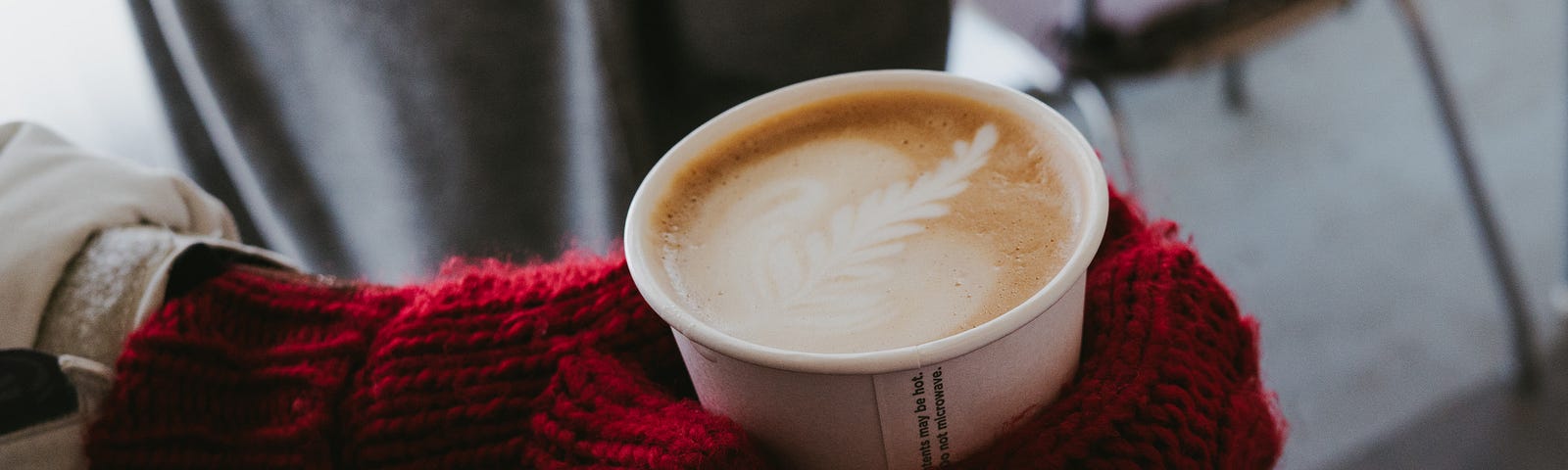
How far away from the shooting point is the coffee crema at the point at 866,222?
1.44ft

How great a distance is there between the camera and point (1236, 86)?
1922 mm

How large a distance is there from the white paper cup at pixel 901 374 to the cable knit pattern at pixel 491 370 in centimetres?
1

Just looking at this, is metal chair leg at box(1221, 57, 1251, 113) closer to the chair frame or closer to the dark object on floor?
the chair frame

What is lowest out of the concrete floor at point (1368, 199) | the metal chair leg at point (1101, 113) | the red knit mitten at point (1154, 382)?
the concrete floor at point (1368, 199)

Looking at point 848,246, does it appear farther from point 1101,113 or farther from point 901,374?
point 1101,113

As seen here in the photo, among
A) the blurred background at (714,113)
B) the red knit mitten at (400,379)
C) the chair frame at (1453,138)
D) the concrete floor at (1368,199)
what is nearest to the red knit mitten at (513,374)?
the red knit mitten at (400,379)

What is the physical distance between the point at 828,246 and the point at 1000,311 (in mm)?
87

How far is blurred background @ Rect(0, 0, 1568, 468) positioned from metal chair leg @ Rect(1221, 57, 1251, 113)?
175 millimetres

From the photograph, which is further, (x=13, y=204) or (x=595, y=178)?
(x=595, y=178)

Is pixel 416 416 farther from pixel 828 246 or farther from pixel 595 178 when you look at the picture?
pixel 595 178

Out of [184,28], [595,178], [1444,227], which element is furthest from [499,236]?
[1444,227]

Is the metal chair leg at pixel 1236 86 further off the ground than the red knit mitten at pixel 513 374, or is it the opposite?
the red knit mitten at pixel 513 374

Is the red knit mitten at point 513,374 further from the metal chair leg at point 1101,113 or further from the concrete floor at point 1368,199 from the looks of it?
the concrete floor at point 1368,199

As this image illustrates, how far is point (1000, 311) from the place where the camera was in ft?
1.41
